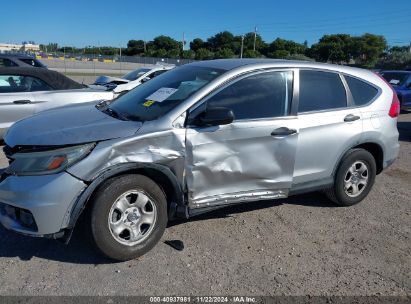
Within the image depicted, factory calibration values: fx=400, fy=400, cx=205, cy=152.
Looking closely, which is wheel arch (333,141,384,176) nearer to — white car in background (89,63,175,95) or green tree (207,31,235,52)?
white car in background (89,63,175,95)

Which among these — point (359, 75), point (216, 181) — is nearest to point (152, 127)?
Answer: point (216, 181)

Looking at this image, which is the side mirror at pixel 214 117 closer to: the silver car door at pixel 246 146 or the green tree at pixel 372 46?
the silver car door at pixel 246 146

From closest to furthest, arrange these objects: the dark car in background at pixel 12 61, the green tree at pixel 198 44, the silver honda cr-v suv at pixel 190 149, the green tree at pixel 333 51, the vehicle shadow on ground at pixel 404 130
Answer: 1. the silver honda cr-v suv at pixel 190 149
2. the vehicle shadow on ground at pixel 404 130
3. the dark car in background at pixel 12 61
4. the green tree at pixel 333 51
5. the green tree at pixel 198 44

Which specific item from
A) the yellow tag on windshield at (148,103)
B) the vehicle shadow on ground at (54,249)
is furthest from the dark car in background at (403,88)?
the vehicle shadow on ground at (54,249)

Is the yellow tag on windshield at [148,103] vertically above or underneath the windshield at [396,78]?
above

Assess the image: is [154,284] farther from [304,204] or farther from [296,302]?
[304,204]

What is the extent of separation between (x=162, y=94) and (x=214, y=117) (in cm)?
72

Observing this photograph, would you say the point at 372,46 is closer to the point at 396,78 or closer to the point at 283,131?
the point at 396,78

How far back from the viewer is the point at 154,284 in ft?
10.6

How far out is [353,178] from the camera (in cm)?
487

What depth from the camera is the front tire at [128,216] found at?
10.7 ft

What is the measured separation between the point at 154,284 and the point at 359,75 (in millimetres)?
3442

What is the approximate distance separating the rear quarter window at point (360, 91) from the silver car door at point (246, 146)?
3.16 ft

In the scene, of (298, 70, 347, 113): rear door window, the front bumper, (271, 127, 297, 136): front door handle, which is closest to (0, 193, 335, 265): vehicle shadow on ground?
the front bumper
